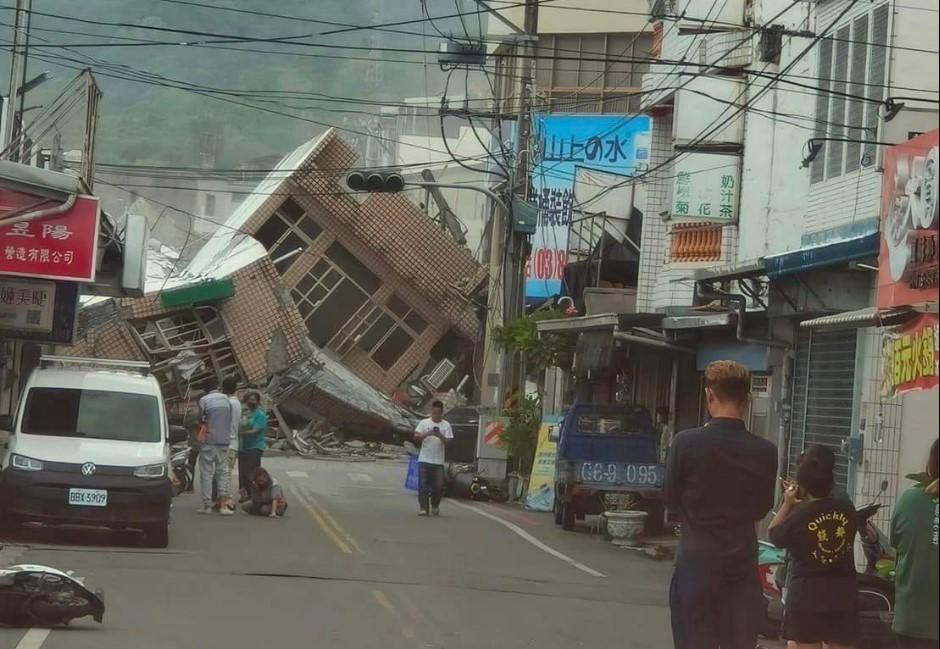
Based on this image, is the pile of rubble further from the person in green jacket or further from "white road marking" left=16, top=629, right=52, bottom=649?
the person in green jacket

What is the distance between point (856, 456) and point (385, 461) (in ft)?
82.4

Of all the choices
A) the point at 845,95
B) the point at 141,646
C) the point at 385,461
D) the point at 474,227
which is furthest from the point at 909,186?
the point at 474,227

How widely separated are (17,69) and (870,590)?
21.3 m

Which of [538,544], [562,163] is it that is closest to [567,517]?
[538,544]

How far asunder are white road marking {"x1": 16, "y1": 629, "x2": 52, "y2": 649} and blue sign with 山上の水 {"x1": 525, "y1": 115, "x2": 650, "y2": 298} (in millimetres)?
24309

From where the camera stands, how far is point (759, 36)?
24047mm

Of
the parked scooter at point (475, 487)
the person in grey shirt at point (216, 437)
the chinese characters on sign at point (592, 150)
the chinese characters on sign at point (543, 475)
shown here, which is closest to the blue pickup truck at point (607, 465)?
the chinese characters on sign at point (543, 475)

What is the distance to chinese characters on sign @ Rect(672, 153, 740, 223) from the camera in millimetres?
24531

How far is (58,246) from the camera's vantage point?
61.3 ft

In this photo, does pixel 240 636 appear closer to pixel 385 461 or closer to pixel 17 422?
pixel 17 422

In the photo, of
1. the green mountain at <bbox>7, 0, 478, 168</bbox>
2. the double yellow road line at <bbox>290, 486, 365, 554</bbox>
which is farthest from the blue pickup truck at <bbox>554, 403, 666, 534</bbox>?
the green mountain at <bbox>7, 0, 478, 168</bbox>

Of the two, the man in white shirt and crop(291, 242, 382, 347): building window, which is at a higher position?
crop(291, 242, 382, 347): building window

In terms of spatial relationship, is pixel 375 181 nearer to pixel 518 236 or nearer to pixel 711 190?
pixel 518 236

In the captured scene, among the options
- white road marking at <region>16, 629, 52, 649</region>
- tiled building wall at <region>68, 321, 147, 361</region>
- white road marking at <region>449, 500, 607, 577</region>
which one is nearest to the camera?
white road marking at <region>16, 629, 52, 649</region>
